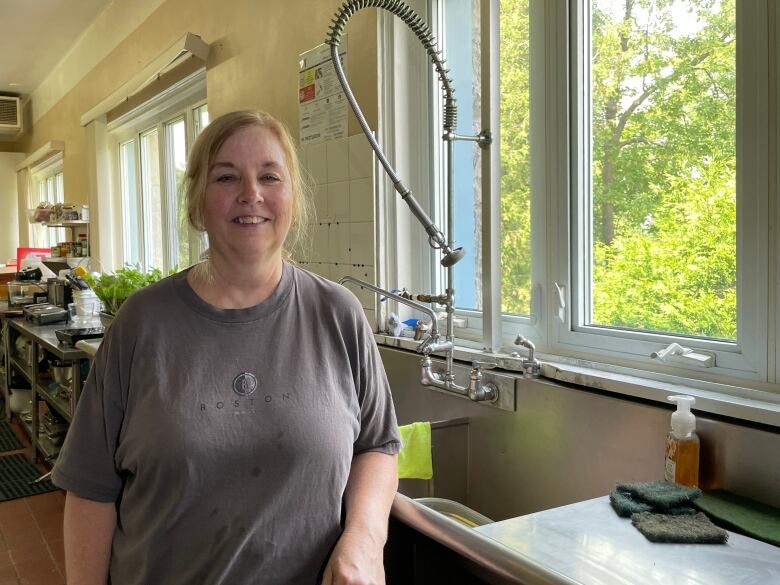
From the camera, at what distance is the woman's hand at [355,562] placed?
1045 millimetres

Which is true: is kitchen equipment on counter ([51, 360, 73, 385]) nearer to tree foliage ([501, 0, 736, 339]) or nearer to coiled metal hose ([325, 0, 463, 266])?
coiled metal hose ([325, 0, 463, 266])

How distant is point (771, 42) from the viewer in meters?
1.31

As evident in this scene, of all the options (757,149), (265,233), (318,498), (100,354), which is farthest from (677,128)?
(100,354)

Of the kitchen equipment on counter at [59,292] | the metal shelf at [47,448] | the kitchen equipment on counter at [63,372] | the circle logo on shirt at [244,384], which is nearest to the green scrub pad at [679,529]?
the circle logo on shirt at [244,384]

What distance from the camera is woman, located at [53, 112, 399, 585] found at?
1.04m

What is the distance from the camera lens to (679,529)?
106 centimetres

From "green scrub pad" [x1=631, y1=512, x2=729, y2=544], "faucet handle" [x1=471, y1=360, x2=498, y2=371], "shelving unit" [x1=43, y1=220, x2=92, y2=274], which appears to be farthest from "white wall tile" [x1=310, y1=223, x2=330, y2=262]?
"shelving unit" [x1=43, y1=220, x2=92, y2=274]

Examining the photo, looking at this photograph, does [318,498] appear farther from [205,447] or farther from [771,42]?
[771,42]

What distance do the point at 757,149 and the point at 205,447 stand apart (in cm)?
112

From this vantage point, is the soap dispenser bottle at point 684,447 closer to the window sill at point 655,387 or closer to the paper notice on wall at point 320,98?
the window sill at point 655,387

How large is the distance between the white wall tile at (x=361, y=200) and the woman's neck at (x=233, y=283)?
123 cm

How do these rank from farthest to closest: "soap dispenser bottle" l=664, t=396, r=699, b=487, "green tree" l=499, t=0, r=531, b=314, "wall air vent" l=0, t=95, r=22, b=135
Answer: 1. "wall air vent" l=0, t=95, r=22, b=135
2. "green tree" l=499, t=0, r=531, b=314
3. "soap dispenser bottle" l=664, t=396, r=699, b=487

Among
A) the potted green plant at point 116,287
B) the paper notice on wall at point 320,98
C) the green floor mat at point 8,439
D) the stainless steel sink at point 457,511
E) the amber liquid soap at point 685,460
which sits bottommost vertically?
the green floor mat at point 8,439

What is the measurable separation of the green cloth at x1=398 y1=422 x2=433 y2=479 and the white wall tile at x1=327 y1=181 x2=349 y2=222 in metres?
0.96
